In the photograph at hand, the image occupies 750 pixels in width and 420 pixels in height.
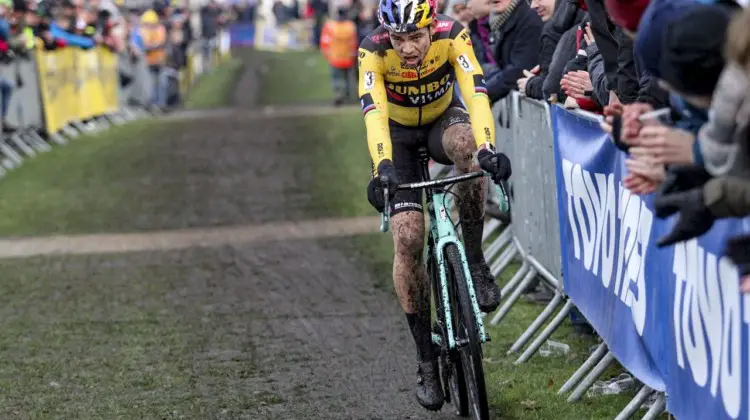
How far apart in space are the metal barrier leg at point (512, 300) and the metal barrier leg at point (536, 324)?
639 mm

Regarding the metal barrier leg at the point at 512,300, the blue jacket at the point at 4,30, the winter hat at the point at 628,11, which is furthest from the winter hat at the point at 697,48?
the blue jacket at the point at 4,30

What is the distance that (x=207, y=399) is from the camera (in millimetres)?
7812

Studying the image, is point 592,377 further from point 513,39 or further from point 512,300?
point 513,39

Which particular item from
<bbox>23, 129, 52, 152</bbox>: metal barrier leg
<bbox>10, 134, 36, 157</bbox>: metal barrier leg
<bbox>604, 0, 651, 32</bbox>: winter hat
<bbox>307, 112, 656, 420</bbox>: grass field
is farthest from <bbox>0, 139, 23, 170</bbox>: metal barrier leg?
<bbox>604, 0, 651, 32</bbox>: winter hat

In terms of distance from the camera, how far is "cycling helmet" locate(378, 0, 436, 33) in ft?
22.9

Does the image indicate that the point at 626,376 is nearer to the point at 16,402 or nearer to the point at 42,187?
the point at 16,402

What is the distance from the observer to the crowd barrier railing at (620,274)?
4.89 meters

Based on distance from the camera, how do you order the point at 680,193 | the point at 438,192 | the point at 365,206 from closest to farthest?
the point at 680,193 → the point at 438,192 → the point at 365,206

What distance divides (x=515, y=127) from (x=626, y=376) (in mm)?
2673

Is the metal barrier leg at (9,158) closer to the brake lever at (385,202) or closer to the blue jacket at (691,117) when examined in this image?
the brake lever at (385,202)

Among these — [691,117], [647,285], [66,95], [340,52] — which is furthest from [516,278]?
[340,52]

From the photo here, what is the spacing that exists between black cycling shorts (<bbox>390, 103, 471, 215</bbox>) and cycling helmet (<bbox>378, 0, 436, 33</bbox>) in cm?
76

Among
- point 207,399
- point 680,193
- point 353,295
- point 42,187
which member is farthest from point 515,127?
point 42,187

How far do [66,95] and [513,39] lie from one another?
50.1 ft
